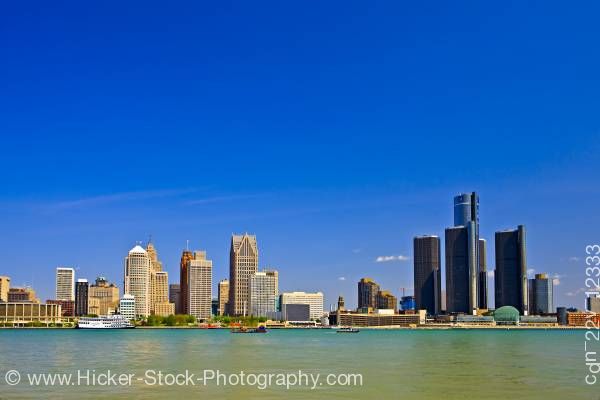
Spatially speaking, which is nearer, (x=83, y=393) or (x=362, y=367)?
(x=83, y=393)

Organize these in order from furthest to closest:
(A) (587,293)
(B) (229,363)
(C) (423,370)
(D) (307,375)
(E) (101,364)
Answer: (B) (229,363) < (E) (101,364) < (C) (423,370) < (D) (307,375) < (A) (587,293)

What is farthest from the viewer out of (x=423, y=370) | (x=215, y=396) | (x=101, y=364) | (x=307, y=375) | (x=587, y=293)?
(x=101, y=364)

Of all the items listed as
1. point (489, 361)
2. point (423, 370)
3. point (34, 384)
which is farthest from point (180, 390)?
point (489, 361)

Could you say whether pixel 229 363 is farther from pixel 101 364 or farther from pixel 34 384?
pixel 34 384

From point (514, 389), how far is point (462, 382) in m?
5.34

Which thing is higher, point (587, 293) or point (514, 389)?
point (587, 293)

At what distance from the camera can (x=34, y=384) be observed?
5450 cm

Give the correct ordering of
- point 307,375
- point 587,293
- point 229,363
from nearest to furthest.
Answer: point 587,293
point 307,375
point 229,363

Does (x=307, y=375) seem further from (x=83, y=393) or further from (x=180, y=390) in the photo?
(x=83, y=393)

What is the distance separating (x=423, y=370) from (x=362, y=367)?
6.36 meters

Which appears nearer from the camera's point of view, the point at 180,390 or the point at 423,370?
the point at 180,390

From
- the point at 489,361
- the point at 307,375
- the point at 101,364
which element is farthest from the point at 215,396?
the point at 489,361

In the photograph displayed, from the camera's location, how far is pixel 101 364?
7500 cm

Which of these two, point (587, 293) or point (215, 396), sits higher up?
point (587, 293)
